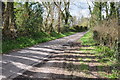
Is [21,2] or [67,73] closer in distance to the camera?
[67,73]

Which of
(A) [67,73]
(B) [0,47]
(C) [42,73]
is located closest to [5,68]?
(C) [42,73]

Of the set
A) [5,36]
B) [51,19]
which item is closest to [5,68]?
[5,36]

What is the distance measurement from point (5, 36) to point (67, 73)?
8344 millimetres

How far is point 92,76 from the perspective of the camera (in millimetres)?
5094

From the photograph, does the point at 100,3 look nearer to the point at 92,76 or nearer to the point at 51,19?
the point at 51,19

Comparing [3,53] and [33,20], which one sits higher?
[33,20]

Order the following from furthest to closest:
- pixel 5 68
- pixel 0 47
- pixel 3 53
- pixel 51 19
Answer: pixel 51 19, pixel 0 47, pixel 3 53, pixel 5 68

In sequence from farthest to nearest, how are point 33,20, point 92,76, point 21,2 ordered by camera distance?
1. point 21,2
2. point 33,20
3. point 92,76

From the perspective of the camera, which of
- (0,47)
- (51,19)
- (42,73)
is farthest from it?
(51,19)

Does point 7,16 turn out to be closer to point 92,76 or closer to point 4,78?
point 4,78

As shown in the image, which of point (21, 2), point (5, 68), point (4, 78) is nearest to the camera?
point (4, 78)

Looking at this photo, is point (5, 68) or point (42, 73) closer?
point (42, 73)

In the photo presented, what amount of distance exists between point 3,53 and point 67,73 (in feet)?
15.6

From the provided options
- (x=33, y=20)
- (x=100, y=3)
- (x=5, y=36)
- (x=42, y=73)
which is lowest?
(x=42, y=73)
